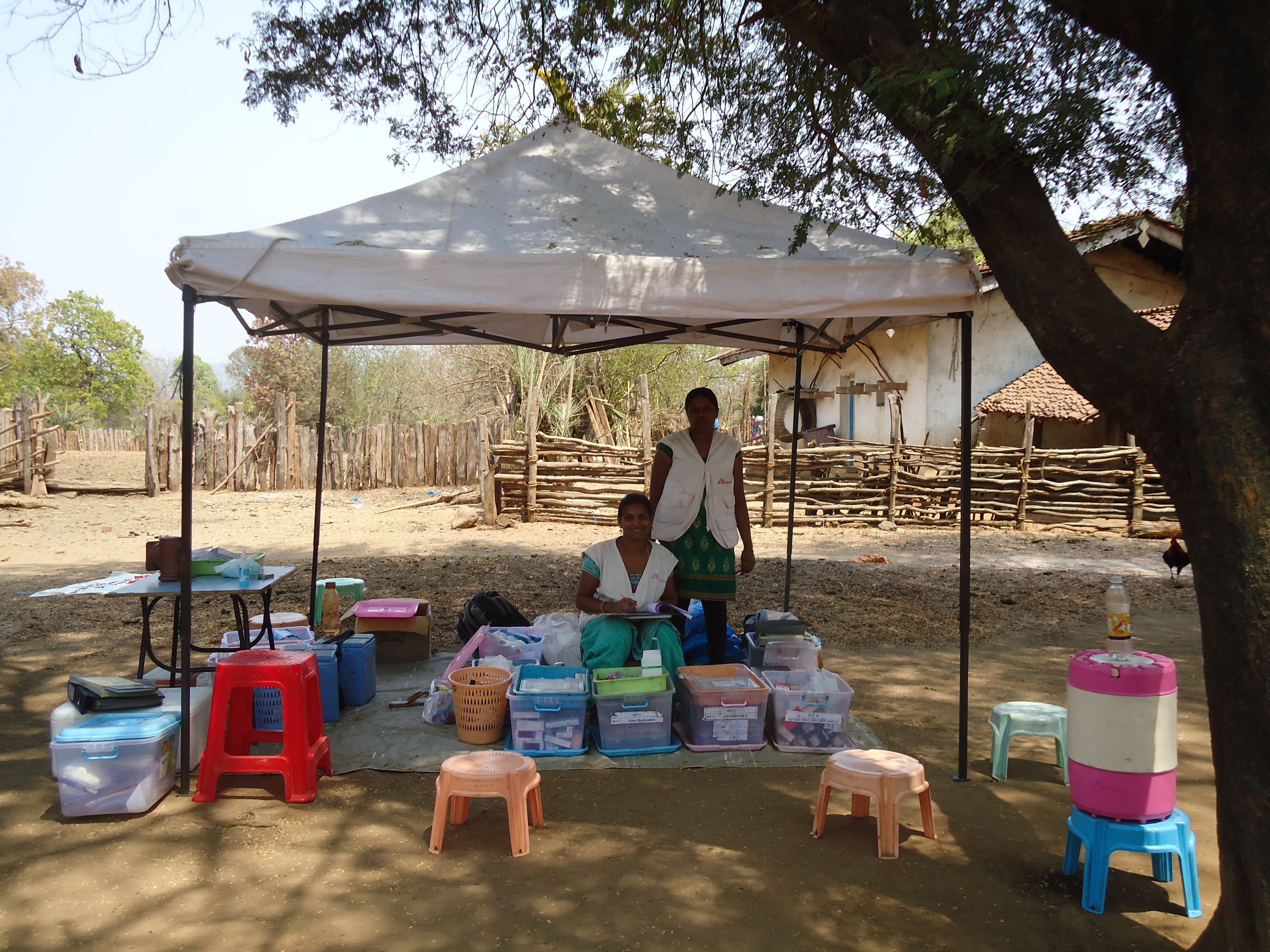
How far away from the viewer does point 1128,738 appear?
2465mm

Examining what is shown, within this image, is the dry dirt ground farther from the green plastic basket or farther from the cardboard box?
the cardboard box

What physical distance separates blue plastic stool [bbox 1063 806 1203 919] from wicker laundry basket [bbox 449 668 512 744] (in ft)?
7.60

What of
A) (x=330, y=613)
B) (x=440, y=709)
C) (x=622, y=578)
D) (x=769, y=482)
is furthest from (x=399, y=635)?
(x=769, y=482)

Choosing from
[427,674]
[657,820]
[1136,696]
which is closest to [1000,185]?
[1136,696]

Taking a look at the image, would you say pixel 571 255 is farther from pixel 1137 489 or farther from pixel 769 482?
pixel 1137 489

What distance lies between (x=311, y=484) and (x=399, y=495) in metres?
2.32

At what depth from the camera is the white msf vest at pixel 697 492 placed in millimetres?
4371

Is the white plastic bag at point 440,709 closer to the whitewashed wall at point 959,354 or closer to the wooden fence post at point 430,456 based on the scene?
the whitewashed wall at point 959,354

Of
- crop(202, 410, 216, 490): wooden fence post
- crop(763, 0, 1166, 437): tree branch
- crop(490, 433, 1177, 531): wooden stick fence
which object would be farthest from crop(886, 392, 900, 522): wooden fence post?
crop(202, 410, 216, 490): wooden fence post

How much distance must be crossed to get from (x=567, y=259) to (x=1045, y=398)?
13.4 m

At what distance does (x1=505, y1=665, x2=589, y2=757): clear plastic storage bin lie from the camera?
3674 millimetres

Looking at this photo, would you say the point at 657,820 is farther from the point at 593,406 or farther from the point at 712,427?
the point at 593,406

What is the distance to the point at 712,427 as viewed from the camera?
455 centimetres

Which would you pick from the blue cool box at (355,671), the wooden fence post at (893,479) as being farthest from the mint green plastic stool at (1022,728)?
the wooden fence post at (893,479)
